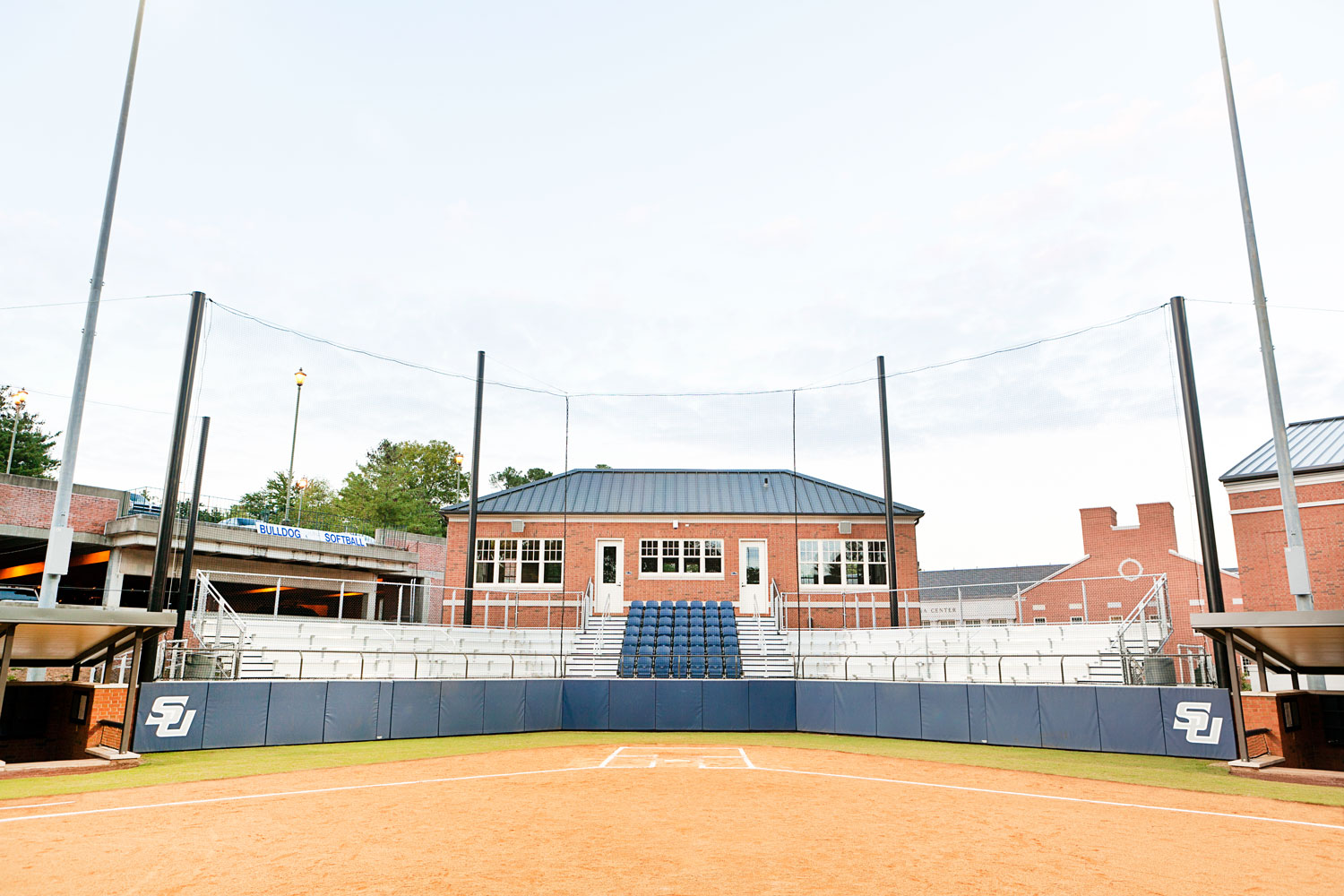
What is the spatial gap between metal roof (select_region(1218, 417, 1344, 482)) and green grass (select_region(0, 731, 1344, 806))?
1397cm

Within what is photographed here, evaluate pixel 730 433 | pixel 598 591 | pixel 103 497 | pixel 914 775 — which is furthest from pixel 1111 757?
pixel 103 497

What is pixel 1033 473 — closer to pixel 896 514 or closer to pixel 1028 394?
pixel 1028 394

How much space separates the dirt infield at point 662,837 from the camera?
6.61 metres

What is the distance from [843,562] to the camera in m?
30.2

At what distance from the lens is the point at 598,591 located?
30094mm

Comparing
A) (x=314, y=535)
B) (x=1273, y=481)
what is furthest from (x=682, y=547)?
(x=1273, y=481)

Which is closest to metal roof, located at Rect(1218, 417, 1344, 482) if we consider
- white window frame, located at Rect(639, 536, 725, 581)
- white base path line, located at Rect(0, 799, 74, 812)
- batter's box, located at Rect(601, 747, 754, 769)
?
white window frame, located at Rect(639, 536, 725, 581)

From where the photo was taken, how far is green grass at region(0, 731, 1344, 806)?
1128cm

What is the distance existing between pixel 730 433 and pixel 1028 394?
32.5 feet

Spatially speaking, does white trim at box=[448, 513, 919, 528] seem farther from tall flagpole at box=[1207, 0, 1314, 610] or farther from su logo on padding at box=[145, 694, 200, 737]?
tall flagpole at box=[1207, 0, 1314, 610]

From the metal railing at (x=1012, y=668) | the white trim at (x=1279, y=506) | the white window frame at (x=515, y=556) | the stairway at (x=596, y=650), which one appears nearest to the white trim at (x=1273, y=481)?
the white trim at (x=1279, y=506)

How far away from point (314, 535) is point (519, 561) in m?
7.68

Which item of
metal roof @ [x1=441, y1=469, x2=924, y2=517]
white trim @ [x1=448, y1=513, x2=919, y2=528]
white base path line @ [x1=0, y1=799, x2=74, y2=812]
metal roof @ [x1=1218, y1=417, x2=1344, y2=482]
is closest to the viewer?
white base path line @ [x1=0, y1=799, x2=74, y2=812]

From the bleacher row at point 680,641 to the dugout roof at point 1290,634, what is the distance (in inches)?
501
